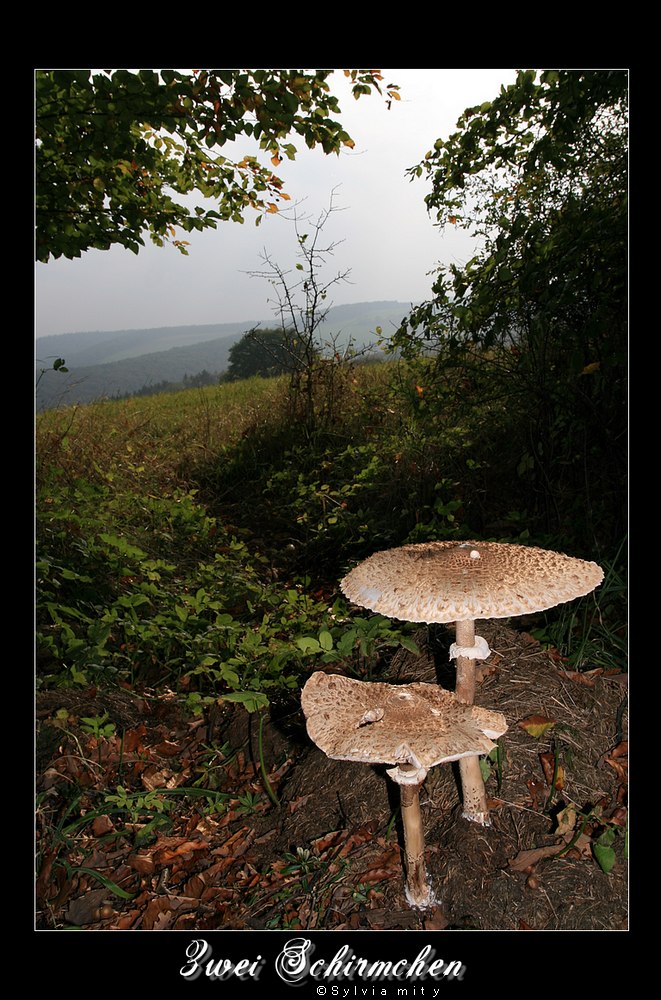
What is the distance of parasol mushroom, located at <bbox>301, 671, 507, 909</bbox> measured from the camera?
2.05 meters

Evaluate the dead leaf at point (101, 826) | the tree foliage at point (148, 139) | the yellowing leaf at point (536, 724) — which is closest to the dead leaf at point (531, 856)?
the yellowing leaf at point (536, 724)

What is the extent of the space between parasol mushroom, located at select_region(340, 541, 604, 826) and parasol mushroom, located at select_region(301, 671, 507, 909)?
23 centimetres

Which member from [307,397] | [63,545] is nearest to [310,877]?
[63,545]

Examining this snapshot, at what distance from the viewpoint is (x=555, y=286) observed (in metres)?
4.55

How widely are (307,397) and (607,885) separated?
7581 millimetres

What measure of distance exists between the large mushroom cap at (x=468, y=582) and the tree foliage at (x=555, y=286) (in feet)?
7.28

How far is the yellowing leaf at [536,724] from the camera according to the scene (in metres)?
2.98

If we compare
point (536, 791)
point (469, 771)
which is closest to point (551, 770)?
point (536, 791)

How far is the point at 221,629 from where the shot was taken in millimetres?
4582

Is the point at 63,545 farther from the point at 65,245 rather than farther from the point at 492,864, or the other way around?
the point at 492,864

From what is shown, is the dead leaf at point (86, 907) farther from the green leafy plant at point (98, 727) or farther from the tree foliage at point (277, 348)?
the tree foliage at point (277, 348)

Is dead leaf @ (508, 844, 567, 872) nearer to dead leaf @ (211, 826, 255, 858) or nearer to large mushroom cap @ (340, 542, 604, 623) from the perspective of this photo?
large mushroom cap @ (340, 542, 604, 623)

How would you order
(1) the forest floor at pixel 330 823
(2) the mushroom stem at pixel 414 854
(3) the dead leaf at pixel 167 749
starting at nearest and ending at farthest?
(2) the mushroom stem at pixel 414 854, (1) the forest floor at pixel 330 823, (3) the dead leaf at pixel 167 749

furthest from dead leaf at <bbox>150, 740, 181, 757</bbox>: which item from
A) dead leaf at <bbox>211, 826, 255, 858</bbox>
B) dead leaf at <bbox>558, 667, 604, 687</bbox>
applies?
dead leaf at <bbox>558, 667, 604, 687</bbox>
